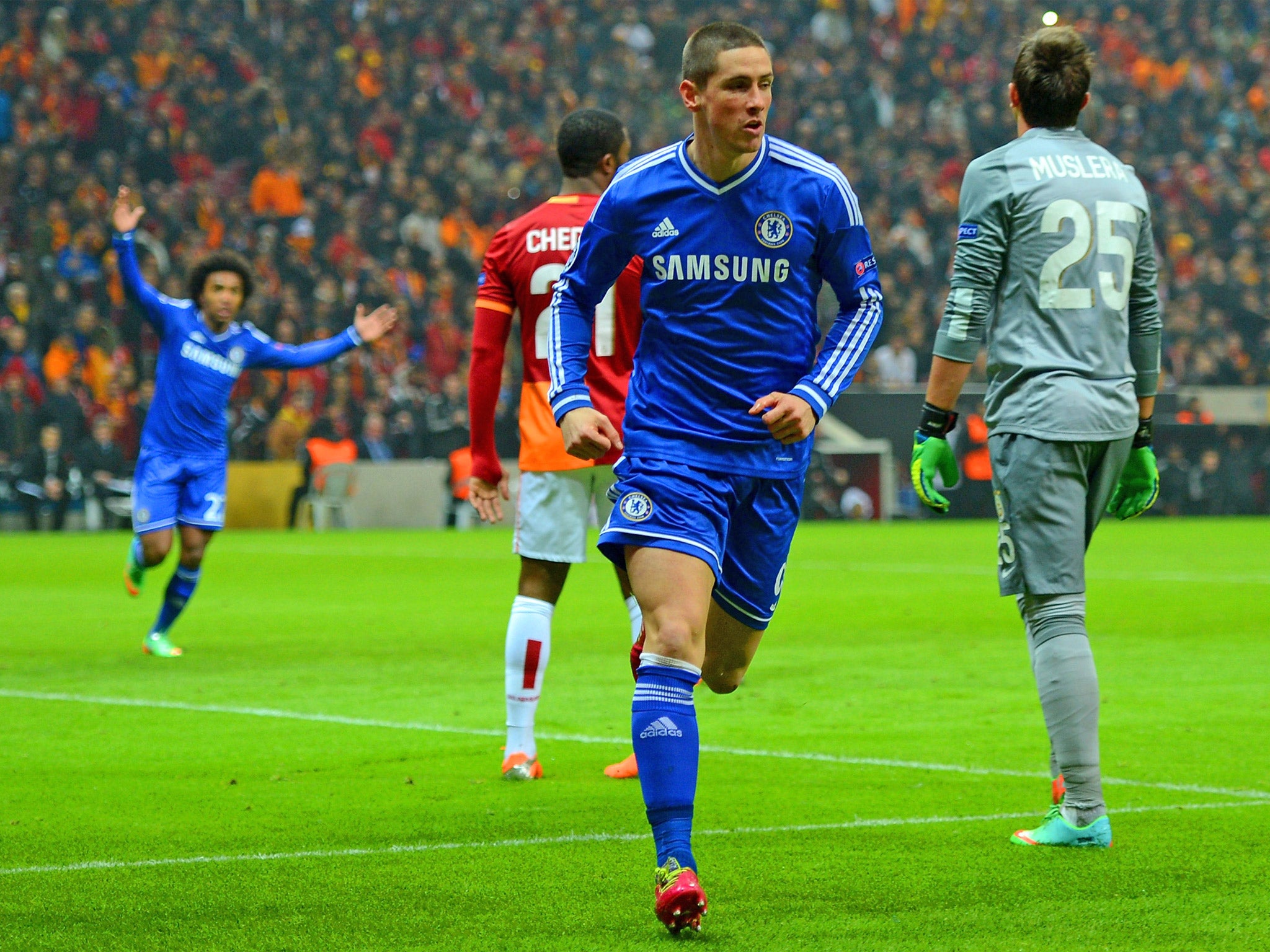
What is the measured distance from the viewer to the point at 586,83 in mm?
30875

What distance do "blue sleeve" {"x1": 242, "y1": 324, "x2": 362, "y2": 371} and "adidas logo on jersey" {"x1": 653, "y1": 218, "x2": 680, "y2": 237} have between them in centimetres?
588

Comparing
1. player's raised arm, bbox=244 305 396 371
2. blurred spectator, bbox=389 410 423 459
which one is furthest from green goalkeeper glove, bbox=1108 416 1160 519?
blurred spectator, bbox=389 410 423 459

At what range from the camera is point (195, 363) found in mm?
10227

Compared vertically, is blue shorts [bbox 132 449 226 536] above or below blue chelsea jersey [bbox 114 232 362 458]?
below

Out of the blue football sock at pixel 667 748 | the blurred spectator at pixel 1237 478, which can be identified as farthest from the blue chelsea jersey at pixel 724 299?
the blurred spectator at pixel 1237 478

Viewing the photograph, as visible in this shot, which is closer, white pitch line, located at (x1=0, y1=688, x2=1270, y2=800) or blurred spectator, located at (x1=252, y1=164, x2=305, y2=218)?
white pitch line, located at (x1=0, y1=688, x2=1270, y2=800)

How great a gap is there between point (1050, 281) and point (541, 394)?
216 centimetres

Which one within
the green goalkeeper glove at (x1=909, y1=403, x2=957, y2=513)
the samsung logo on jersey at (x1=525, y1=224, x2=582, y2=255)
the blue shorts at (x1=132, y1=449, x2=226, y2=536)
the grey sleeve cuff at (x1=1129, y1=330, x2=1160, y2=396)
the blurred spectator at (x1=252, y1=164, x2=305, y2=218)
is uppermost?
the blurred spectator at (x1=252, y1=164, x2=305, y2=218)

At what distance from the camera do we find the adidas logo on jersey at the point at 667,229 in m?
4.30

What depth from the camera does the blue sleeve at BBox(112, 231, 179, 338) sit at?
988 centimetres

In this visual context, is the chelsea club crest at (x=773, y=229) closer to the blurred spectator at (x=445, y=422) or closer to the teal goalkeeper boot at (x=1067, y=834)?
the teal goalkeeper boot at (x=1067, y=834)

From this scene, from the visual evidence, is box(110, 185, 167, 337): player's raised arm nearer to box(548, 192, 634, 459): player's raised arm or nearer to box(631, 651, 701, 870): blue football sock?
box(548, 192, 634, 459): player's raised arm

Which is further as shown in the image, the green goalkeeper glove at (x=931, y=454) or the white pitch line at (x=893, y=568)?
the white pitch line at (x=893, y=568)

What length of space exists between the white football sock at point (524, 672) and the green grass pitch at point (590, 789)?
0.19m
